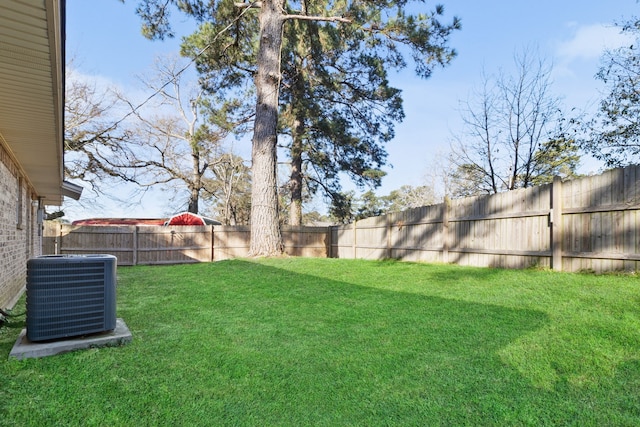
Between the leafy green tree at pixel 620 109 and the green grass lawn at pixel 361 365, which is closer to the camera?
the green grass lawn at pixel 361 365

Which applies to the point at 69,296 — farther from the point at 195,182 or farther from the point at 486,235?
the point at 195,182

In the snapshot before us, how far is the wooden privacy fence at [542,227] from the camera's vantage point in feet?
16.1

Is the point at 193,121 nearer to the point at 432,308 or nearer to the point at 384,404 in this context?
the point at 432,308

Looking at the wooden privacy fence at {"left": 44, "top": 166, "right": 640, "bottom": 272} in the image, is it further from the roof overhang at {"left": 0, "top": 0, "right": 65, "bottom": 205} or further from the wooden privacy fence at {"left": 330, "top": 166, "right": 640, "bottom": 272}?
the roof overhang at {"left": 0, "top": 0, "right": 65, "bottom": 205}

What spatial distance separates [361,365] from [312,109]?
42.8 ft

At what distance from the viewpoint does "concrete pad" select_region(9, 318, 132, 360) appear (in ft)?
8.87

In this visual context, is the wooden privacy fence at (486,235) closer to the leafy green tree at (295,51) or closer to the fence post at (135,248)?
the fence post at (135,248)

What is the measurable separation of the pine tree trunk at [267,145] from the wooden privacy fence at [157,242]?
461 centimetres

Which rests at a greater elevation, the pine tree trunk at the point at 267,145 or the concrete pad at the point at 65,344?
the pine tree trunk at the point at 267,145

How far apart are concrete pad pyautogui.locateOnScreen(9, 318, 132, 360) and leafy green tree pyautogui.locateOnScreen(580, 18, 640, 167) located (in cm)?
1269

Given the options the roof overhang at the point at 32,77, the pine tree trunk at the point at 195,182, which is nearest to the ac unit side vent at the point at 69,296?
the roof overhang at the point at 32,77

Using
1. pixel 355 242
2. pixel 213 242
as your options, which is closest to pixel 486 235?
pixel 355 242

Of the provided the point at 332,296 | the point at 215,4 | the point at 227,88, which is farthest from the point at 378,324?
the point at 227,88

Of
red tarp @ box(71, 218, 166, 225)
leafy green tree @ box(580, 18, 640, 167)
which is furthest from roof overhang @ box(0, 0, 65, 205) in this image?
red tarp @ box(71, 218, 166, 225)
